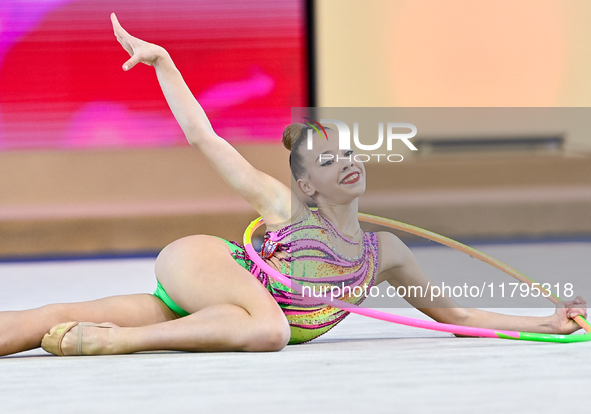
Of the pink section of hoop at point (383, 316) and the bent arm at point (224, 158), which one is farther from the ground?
the bent arm at point (224, 158)

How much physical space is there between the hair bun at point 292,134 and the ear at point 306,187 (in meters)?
0.11

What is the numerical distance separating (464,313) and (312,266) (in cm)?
43

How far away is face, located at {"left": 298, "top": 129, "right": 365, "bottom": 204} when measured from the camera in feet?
5.71

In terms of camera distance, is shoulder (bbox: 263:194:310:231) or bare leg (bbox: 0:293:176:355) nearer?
bare leg (bbox: 0:293:176:355)

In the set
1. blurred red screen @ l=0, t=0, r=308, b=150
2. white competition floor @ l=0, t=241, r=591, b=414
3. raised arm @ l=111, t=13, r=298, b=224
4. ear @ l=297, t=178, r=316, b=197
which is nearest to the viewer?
white competition floor @ l=0, t=241, r=591, b=414

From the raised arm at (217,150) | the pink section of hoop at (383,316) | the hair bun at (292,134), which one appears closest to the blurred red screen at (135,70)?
the hair bun at (292,134)

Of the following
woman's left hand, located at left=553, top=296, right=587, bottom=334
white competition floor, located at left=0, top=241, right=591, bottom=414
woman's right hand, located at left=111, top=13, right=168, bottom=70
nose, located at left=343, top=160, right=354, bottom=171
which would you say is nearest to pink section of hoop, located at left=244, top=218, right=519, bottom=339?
white competition floor, located at left=0, top=241, right=591, bottom=414

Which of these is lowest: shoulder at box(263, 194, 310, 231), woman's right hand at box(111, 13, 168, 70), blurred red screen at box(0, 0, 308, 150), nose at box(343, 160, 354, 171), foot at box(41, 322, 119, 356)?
foot at box(41, 322, 119, 356)

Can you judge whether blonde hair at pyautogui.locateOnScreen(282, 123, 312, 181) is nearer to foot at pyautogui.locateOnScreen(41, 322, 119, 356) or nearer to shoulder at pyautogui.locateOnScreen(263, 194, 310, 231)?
shoulder at pyautogui.locateOnScreen(263, 194, 310, 231)

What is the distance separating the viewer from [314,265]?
173 cm

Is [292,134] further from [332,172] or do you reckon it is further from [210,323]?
[210,323]

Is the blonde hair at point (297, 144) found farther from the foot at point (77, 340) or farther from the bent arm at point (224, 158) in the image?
the foot at point (77, 340)

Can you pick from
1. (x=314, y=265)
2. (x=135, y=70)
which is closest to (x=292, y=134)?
(x=314, y=265)

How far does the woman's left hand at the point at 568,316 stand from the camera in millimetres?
1801
